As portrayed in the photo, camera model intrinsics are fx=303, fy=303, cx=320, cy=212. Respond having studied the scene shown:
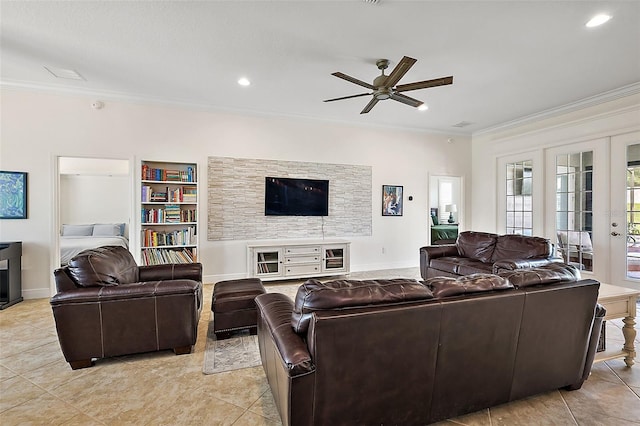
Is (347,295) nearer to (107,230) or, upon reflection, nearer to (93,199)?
(107,230)

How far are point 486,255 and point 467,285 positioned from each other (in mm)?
3131

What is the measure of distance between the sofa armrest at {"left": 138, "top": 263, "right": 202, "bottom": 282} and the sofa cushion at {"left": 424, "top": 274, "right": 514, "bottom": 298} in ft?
8.05

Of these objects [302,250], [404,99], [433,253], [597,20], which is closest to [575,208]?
[433,253]

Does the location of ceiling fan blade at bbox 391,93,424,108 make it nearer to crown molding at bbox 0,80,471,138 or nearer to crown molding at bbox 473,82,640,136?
crown molding at bbox 0,80,471,138

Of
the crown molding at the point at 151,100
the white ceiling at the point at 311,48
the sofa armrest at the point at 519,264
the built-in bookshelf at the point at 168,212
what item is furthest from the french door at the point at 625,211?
the built-in bookshelf at the point at 168,212

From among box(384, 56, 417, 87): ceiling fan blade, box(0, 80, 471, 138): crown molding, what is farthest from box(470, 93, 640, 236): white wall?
box(384, 56, 417, 87): ceiling fan blade

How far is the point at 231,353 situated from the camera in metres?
2.52

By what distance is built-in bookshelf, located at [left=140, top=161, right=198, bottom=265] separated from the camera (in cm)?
440

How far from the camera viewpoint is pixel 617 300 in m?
2.21

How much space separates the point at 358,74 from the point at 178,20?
195 centimetres

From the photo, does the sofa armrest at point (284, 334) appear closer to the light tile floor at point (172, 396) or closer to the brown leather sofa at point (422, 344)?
the brown leather sofa at point (422, 344)

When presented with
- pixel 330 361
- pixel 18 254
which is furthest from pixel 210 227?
pixel 330 361

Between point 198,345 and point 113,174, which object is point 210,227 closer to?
point 198,345

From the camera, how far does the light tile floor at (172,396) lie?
1.72m
